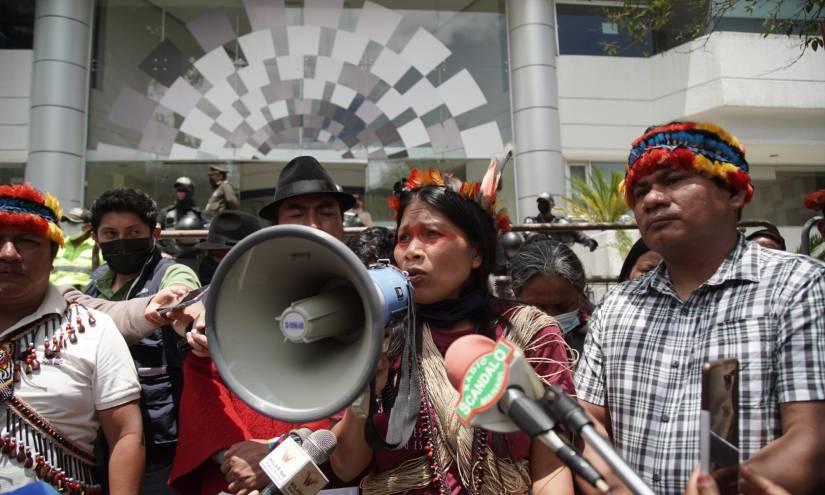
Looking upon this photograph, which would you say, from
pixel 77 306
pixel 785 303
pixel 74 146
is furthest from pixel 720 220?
pixel 74 146

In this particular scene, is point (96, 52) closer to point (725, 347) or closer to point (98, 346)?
point (98, 346)

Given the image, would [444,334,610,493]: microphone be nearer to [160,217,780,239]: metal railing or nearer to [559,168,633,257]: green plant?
[160,217,780,239]: metal railing

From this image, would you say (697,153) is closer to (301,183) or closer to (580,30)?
(301,183)

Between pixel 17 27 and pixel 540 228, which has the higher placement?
pixel 17 27

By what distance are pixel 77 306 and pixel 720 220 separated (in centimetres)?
255

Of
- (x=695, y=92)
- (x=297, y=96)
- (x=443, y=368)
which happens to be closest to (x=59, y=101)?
(x=297, y=96)

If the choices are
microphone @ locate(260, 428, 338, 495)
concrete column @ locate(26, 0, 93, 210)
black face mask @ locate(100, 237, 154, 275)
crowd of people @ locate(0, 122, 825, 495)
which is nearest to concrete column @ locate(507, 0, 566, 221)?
concrete column @ locate(26, 0, 93, 210)

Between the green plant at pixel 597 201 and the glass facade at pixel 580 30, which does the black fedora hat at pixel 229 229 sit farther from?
the glass facade at pixel 580 30

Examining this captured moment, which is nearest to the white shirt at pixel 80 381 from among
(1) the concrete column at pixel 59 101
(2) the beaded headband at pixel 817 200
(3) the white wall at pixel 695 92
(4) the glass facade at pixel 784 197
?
(2) the beaded headband at pixel 817 200

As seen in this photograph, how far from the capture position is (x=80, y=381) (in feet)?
7.96

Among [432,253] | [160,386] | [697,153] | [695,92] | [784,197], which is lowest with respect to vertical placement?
[160,386]

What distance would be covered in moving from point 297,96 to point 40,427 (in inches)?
339

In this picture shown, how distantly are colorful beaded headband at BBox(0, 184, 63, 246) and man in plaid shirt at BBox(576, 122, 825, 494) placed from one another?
224 cm

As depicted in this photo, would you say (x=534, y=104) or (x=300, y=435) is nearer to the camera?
(x=300, y=435)
